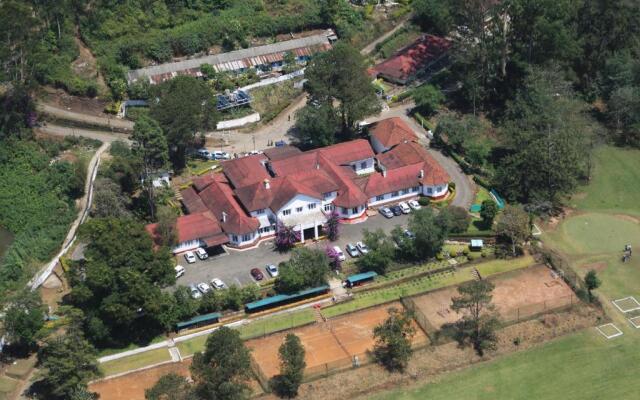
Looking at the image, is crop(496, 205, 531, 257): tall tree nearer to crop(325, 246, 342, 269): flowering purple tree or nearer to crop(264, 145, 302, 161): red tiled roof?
crop(325, 246, 342, 269): flowering purple tree

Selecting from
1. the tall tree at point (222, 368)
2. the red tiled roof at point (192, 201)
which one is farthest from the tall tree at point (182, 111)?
the tall tree at point (222, 368)

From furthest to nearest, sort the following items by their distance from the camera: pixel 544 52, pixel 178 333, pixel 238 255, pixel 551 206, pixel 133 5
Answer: pixel 133 5 < pixel 544 52 < pixel 551 206 < pixel 238 255 < pixel 178 333

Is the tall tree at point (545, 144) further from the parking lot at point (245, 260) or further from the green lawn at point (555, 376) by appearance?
the green lawn at point (555, 376)

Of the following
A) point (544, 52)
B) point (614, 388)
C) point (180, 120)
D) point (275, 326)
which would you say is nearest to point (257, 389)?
point (275, 326)

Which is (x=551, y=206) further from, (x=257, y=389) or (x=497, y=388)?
(x=257, y=389)

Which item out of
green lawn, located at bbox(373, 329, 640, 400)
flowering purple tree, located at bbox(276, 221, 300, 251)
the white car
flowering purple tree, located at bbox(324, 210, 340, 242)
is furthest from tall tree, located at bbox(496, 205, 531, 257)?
the white car

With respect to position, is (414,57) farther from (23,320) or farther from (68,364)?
(68,364)
